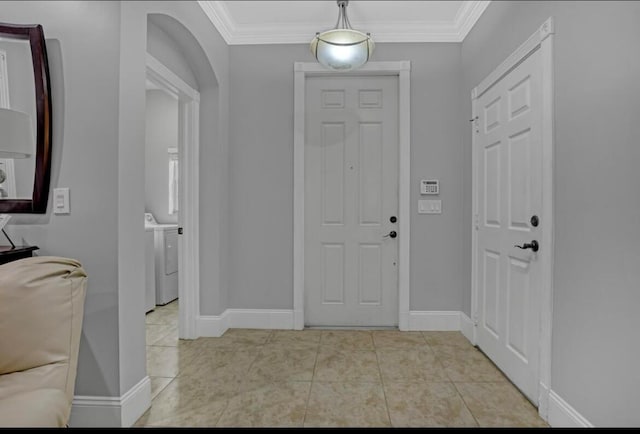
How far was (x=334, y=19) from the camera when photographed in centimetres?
314

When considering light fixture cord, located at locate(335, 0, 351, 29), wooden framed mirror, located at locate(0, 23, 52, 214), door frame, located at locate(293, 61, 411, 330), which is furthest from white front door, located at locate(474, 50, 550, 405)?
wooden framed mirror, located at locate(0, 23, 52, 214)

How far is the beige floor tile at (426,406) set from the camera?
187cm

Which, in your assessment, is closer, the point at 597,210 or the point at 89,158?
the point at 597,210

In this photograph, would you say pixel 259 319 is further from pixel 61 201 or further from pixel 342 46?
pixel 342 46

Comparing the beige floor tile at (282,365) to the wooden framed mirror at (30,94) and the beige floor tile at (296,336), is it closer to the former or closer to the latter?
the beige floor tile at (296,336)

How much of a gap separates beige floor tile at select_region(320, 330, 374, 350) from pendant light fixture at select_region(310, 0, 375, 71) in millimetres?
2279

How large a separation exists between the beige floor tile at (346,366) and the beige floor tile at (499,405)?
571 mm

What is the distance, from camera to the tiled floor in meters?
1.91

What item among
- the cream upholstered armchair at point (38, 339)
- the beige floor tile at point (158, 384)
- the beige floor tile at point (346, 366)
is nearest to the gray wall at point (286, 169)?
the beige floor tile at point (346, 366)

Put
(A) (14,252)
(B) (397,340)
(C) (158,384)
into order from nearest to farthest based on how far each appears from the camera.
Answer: (A) (14,252) → (C) (158,384) → (B) (397,340)

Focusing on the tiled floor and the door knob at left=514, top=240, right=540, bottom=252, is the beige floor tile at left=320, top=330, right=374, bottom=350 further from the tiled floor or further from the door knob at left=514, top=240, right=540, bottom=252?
the door knob at left=514, top=240, right=540, bottom=252

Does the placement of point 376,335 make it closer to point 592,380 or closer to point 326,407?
point 326,407

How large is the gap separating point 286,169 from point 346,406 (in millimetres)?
→ 2061

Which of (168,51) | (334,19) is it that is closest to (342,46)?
(334,19)
